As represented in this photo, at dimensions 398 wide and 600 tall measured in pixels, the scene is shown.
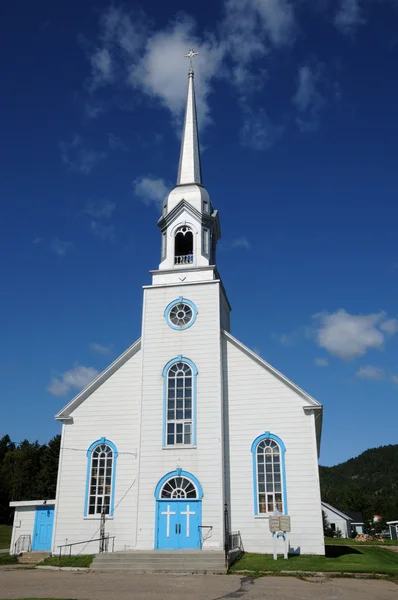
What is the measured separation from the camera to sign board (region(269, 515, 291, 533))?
2020 centimetres

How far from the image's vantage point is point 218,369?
2334 cm

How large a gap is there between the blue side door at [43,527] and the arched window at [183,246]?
1358 cm

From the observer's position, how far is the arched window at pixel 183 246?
86.1 ft

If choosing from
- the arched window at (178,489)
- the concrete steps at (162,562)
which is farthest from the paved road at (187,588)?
the arched window at (178,489)

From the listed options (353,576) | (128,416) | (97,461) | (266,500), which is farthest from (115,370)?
(353,576)

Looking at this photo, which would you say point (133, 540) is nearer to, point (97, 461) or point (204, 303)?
point (97, 461)

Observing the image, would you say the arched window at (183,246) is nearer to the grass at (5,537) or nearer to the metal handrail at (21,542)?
the metal handrail at (21,542)

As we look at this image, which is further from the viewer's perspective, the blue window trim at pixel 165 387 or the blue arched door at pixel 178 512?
the blue window trim at pixel 165 387

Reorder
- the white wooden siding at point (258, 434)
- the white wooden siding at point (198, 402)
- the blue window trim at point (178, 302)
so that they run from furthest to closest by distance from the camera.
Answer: the blue window trim at point (178, 302), the white wooden siding at point (198, 402), the white wooden siding at point (258, 434)

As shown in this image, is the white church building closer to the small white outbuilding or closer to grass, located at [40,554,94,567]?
the small white outbuilding

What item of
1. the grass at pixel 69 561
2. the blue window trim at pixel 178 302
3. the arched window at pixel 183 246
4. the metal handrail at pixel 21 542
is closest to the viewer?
the grass at pixel 69 561

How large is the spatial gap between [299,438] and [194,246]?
10.4m

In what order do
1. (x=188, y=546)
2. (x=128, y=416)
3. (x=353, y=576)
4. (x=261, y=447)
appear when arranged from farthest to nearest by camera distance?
(x=128, y=416) < (x=261, y=447) < (x=188, y=546) < (x=353, y=576)

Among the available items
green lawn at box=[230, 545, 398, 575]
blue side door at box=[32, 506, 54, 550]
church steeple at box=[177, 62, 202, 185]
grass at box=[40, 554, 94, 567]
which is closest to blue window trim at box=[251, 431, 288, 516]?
green lawn at box=[230, 545, 398, 575]
